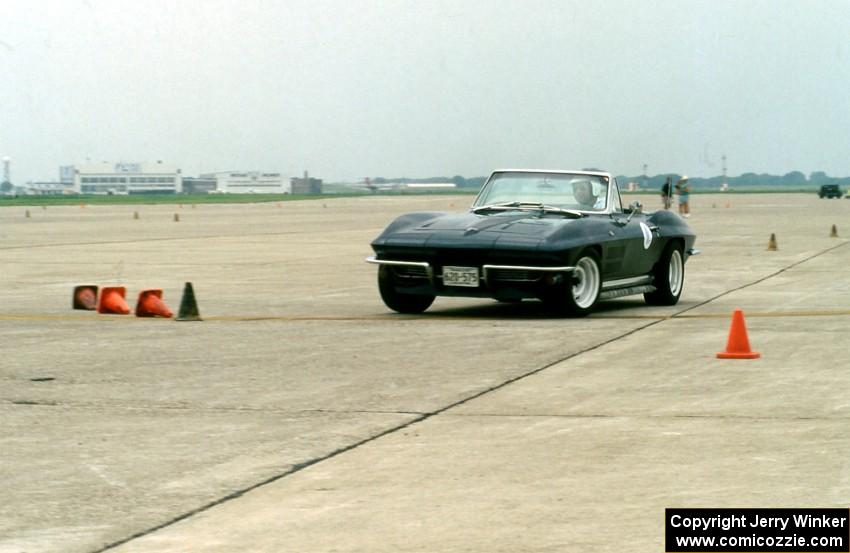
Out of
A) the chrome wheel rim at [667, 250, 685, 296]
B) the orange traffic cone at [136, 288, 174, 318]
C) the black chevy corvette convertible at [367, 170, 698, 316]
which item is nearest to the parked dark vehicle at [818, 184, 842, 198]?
the chrome wheel rim at [667, 250, 685, 296]

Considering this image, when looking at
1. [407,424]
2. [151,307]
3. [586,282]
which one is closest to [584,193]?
[586,282]

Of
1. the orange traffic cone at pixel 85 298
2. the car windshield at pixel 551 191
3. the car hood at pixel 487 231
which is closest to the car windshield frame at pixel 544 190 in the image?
the car windshield at pixel 551 191

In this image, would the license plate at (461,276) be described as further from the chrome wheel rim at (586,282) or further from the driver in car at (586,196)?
the driver in car at (586,196)

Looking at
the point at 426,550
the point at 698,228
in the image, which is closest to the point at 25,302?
the point at 426,550

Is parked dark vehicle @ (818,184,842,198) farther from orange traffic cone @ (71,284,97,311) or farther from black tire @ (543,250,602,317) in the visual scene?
orange traffic cone @ (71,284,97,311)

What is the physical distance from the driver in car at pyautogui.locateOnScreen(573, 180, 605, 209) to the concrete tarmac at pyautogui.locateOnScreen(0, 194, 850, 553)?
1130 mm

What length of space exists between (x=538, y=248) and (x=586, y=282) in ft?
3.06

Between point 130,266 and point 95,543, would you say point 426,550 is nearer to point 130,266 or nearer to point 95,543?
point 95,543

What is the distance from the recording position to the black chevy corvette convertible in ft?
43.7

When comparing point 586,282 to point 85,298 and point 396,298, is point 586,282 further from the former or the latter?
point 85,298

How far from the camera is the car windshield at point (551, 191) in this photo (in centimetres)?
1479

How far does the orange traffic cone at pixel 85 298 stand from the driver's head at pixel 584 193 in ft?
16.9

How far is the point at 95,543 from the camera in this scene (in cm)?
518

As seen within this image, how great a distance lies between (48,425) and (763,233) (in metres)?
29.5
